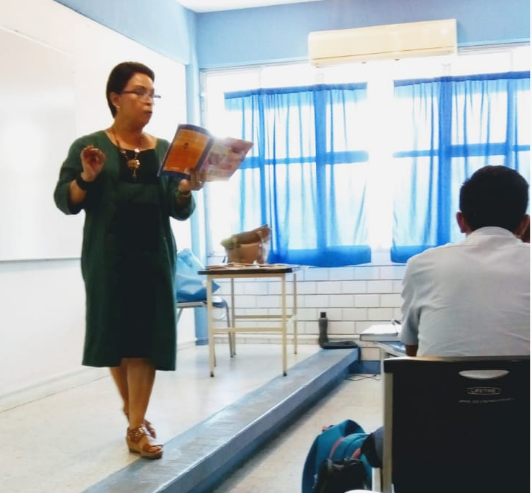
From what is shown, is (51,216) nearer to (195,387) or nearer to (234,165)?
(195,387)

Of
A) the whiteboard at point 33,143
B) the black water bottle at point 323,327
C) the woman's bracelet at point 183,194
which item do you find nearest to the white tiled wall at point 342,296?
the black water bottle at point 323,327

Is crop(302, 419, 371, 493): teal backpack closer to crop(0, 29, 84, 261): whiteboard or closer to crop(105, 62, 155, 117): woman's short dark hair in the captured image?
crop(105, 62, 155, 117): woman's short dark hair

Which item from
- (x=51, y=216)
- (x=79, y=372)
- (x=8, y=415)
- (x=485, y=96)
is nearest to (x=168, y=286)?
(x=8, y=415)

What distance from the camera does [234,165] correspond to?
300 centimetres

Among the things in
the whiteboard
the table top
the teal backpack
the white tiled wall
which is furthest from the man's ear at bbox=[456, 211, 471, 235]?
the white tiled wall

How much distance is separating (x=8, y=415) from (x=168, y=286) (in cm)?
152

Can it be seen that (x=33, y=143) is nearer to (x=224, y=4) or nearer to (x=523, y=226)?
(x=224, y=4)

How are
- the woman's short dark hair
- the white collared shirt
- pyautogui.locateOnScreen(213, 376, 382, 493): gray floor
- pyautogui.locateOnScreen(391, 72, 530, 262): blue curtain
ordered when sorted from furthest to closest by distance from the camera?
pyautogui.locateOnScreen(391, 72, 530, 262): blue curtain
pyautogui.locateOnScreen(213, 376, 382, 493): gray floor
the woman's short dark hair
the white collared shirt

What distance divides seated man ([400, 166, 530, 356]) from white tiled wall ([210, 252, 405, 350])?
4.28 metres

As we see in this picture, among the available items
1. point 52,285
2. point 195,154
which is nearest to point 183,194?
point 195,154

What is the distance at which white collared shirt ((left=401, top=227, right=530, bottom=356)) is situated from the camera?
5.17 ft

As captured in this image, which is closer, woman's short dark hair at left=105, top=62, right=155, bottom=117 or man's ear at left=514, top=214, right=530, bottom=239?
man's ear at left=514, top=214, right=530, bottom=239

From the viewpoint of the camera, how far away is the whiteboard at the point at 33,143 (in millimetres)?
3764

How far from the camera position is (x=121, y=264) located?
256 centimetres
